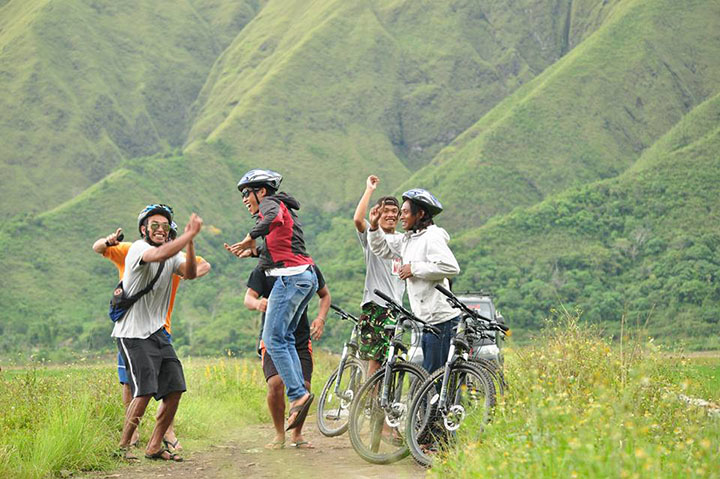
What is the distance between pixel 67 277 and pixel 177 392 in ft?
313

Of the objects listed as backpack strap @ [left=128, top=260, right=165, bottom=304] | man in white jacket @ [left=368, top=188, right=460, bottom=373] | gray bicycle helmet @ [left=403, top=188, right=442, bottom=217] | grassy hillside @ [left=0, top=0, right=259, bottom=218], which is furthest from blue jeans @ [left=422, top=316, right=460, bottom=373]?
grassy hillside @ [left=0, top=0, right=259, bottom=218]

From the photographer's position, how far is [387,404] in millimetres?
7703

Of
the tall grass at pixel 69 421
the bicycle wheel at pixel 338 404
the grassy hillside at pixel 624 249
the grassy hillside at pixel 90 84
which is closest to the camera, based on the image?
the tall grass at pixel 69 421

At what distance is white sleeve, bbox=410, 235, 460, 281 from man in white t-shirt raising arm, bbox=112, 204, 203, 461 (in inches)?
71.7

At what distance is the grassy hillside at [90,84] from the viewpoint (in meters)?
135

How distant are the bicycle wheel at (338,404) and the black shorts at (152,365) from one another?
7.15 feet

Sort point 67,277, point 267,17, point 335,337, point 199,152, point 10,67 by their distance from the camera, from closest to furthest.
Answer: point 335,337 → point 67,277 → point 199,152 → point 10,67 → point 267,17

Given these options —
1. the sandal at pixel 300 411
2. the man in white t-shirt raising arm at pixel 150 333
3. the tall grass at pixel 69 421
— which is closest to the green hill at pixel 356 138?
the tall grass at pixel 69 421

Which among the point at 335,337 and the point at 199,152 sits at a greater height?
the point at 199,152

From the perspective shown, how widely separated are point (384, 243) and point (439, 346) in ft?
4.76

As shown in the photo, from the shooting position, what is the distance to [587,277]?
3135 inches

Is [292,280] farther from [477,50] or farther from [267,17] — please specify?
[267,17]

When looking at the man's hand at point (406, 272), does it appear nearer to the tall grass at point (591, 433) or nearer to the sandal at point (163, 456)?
the tall grass at point (591, 433)

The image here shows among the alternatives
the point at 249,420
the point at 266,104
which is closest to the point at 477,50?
the point at 266,104
